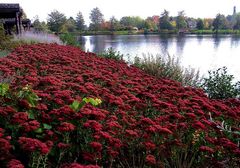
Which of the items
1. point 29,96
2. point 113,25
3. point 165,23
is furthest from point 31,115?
point 165,23

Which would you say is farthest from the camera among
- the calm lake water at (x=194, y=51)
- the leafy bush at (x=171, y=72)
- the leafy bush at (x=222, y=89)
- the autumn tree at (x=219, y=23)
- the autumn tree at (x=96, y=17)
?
the autumn tree at (x=96, y=17)

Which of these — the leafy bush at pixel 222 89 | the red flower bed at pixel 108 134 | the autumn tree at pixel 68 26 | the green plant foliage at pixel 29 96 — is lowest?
the leafy bush at pixel 222 89

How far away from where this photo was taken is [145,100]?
14.0ft

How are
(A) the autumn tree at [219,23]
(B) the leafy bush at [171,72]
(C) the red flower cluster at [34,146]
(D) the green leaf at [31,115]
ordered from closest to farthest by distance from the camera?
1. (C) the red flower cluster at [34,146]
2. (D) the green leaf at [31,115]
3. (B) the leafy bush at [171,72]
4. (A) the autumn tree at [219,23]

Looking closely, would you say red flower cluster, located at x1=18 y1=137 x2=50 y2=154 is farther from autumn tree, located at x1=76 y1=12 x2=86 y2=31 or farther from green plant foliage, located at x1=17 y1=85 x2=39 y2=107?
autumn tree, located at x1=76 y1=12 x2=86 y2=31

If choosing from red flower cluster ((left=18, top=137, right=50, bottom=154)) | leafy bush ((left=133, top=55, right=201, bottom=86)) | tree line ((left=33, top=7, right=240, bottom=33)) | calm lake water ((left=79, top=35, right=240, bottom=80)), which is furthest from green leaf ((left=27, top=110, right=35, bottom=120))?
tree line ((left=33, top=7, right=240, bottom=33))

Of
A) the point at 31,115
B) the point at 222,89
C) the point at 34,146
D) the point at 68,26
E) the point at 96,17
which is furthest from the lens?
the point at 96,17

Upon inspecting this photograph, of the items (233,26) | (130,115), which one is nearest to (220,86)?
(130,115)

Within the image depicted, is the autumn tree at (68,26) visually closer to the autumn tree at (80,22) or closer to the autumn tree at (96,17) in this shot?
the autumn tree at (80,22)

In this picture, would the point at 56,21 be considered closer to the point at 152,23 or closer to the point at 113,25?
the point at 113,25

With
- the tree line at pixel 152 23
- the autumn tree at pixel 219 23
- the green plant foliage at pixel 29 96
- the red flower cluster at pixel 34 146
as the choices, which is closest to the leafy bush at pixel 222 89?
the green plant foliage at pixel 29 96

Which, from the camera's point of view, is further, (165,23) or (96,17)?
(96,17)

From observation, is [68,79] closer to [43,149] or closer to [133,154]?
[133,154]

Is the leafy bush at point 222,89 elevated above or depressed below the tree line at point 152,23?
below
